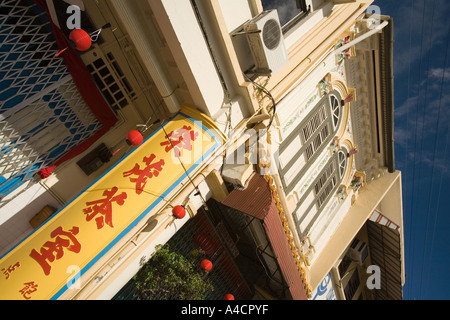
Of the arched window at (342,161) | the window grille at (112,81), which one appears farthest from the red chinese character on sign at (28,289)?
the arched window at (342,161)

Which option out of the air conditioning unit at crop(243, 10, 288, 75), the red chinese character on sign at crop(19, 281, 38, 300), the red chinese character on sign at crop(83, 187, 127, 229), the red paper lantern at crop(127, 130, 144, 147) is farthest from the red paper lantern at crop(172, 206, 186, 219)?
the air conditioning unit at crop(243, 10, 288, 75)

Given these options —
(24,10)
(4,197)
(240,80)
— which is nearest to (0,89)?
(24,10)

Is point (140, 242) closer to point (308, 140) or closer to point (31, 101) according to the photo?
point (31, 101)

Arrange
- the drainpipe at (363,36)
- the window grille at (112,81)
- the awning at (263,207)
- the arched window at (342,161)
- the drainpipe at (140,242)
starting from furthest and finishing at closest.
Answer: the arched window at (342,161)
the drainpipe at (363,36)
the awning at (263,207)
the window grille at (112,81)
the drainpipe at (140,242)

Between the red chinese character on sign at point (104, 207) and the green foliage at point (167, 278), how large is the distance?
4.99 ft

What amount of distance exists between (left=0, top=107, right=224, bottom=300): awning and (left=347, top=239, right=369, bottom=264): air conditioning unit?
451 inches

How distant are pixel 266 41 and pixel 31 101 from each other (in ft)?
15.6

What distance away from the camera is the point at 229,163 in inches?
241

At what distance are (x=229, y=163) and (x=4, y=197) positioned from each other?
4638 millimetres

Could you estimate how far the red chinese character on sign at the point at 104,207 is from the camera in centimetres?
465

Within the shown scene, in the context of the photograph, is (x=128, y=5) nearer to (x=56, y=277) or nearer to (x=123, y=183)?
(x=123, y=183)

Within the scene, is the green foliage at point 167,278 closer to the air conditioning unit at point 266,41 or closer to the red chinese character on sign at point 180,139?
the red chinese character on sign at point 180,139

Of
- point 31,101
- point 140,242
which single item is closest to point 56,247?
point 140,242

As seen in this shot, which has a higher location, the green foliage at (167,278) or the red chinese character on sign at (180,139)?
the red chinese character on sign at (180,139)
